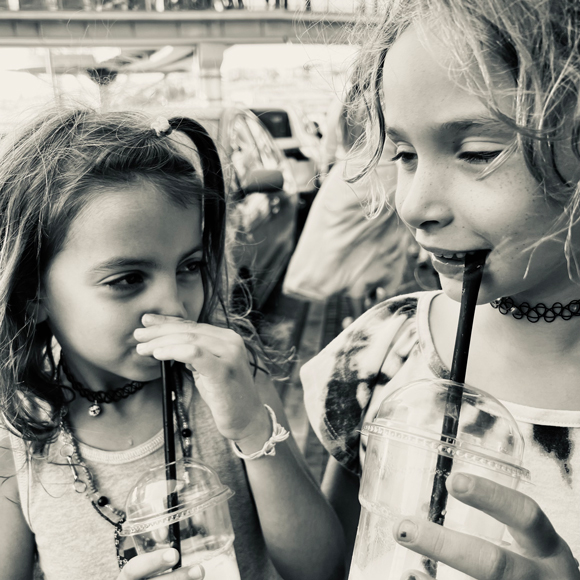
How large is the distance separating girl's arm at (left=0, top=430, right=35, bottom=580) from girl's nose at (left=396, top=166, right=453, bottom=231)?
0.98 metres

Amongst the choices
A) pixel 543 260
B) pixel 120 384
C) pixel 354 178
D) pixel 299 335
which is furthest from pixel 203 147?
pixel 299 335

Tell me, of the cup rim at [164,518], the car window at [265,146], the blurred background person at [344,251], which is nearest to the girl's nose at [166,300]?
the cup rim at [164,518]

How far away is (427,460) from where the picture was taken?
853 millimetres

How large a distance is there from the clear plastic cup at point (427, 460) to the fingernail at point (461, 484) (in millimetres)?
81

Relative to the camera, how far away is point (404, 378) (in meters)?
1.22

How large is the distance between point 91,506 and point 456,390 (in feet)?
2.84

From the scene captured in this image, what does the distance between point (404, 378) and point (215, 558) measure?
0.46 metres

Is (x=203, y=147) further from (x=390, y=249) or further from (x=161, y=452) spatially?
(x=390, y=249)

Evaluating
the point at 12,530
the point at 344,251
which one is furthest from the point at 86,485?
the point at 344,251

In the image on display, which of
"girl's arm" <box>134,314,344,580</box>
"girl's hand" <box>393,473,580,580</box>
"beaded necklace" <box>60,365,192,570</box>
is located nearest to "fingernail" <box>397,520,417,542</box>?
"girl's hand" <box>393,473,580,580</box>

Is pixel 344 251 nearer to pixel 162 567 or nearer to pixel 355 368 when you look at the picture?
pixel 355 368

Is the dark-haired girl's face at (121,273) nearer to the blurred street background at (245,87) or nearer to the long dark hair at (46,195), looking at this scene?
the long dark hair at (46,195)

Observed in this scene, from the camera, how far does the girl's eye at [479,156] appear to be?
861 millimetres

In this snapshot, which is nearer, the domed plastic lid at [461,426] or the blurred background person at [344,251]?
the domed plastic lid at [461,426]
